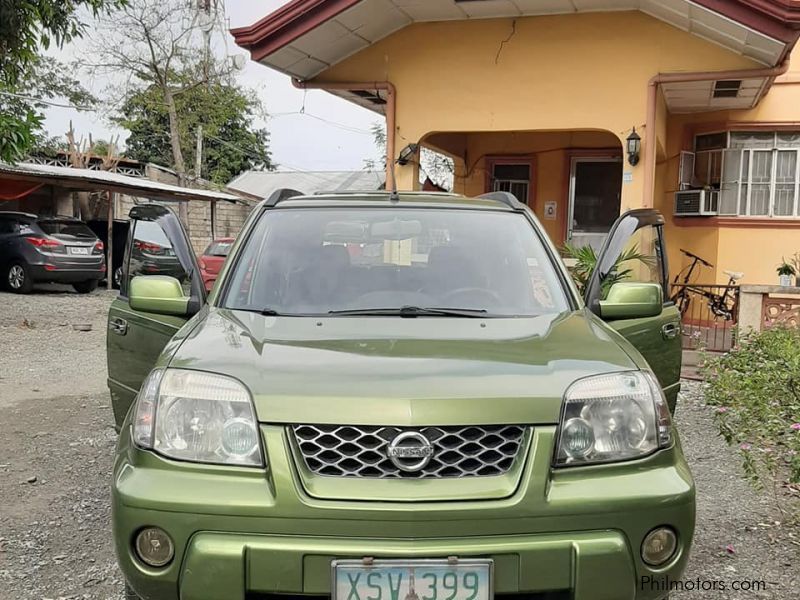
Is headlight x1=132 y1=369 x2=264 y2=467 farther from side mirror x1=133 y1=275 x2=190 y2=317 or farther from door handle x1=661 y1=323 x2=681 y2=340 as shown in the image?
door handle x1=661 y1=323 x2=681 y2=340

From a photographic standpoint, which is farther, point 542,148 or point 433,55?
point 542,148

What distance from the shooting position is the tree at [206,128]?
30797 mm

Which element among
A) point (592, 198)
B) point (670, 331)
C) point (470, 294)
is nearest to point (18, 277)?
point (592, 198)

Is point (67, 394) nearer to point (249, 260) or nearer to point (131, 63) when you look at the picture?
point (249, 260)

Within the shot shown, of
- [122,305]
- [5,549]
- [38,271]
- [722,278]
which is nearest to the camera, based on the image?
[5,549]

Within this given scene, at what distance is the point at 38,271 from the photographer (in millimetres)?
15898

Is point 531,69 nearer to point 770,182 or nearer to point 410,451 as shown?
point 770,182

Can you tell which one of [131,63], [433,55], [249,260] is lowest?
[249,260]

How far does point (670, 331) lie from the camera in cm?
428

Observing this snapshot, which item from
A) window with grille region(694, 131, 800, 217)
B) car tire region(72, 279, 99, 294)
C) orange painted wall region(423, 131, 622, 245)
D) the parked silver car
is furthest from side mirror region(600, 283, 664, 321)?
car tire region(72, 279, 99, 294)

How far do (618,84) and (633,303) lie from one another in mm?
6569

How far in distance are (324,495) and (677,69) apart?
839 cm

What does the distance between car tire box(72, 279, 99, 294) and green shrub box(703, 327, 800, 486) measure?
549 inches

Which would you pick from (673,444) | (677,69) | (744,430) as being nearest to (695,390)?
(744,430)
